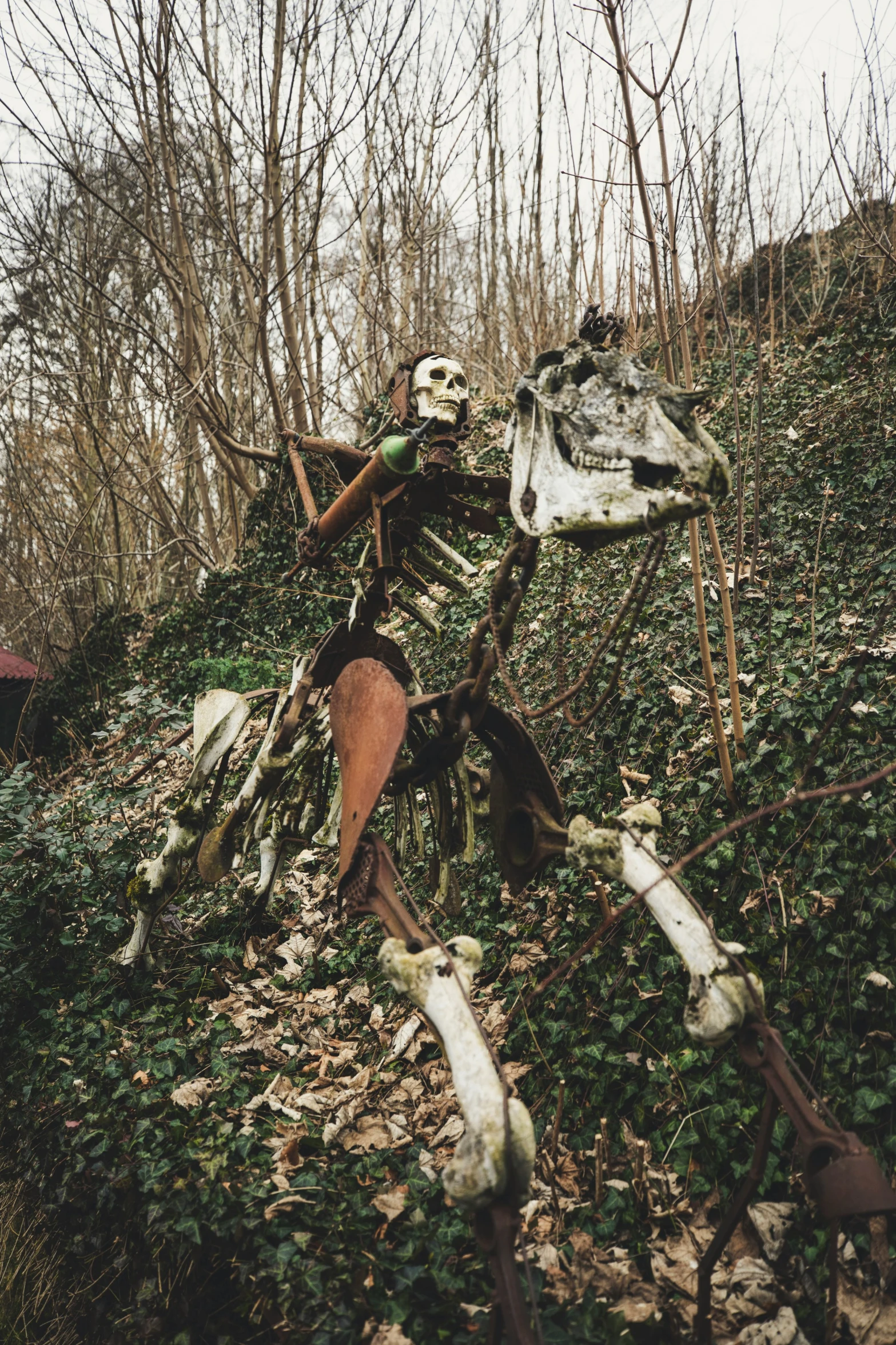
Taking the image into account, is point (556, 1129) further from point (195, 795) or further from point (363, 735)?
point (195, 795)

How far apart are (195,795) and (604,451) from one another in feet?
7.16

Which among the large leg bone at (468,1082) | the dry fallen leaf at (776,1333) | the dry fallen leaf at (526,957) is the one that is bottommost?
the dry fallen leaf at (776,1333)

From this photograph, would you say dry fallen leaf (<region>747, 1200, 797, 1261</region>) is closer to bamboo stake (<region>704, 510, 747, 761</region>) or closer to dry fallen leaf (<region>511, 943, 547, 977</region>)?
dry fallen leaf (<region>511, 943, 547, 977</region>)

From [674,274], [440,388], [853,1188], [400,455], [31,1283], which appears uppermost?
[674,274]

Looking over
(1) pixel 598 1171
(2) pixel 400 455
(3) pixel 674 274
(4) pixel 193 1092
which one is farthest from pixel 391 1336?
(3) pixel 674 274

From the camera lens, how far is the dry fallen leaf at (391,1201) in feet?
7.87

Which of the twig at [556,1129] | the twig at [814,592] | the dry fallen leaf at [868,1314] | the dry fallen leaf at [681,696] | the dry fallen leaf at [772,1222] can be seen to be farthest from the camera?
the dry fallen leaf at [681,696]

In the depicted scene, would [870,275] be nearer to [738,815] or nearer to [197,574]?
[738,815]

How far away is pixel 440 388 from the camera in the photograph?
2475 mm

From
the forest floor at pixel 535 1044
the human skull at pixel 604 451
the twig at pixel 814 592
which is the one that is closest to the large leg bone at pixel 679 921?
the human skull at pixel 604 451

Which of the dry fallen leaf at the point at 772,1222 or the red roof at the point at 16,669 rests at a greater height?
the red roof at the point at 16,669

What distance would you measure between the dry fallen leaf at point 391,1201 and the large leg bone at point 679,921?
4.31ft

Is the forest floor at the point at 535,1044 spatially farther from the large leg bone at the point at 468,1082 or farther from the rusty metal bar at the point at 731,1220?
the large leg bone at the point at 468,1082

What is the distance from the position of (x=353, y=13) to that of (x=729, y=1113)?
8.59 metres
